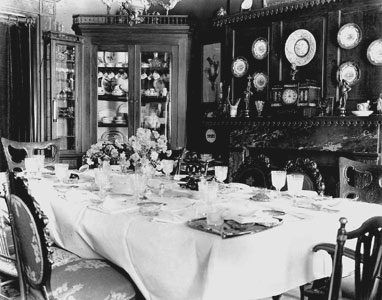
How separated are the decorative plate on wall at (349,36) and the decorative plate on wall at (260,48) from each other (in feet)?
2.77

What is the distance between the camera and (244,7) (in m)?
5.16

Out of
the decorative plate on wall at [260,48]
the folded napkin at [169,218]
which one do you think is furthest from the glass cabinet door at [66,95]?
the folded napkin at [169,218]

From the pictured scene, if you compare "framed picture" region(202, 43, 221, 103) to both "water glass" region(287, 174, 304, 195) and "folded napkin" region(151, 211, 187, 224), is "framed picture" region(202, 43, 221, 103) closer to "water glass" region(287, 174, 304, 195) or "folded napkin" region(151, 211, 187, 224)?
"water glass" region(287, 174, 304, 195)

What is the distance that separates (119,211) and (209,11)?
423 centimetres

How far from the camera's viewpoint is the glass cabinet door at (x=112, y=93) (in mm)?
5738

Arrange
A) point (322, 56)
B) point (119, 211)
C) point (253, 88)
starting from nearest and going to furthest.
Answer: point (119, 211), point (322, 56), point (253, 88)

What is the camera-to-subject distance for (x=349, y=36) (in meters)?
4.29

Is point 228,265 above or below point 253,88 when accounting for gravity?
below

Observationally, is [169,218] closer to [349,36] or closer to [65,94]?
[349,36]

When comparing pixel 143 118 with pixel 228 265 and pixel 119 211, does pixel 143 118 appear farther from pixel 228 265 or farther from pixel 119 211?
pixel 228 265

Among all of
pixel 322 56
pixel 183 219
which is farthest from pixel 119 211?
pixel 322 56

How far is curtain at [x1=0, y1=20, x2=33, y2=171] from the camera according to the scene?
214 inches

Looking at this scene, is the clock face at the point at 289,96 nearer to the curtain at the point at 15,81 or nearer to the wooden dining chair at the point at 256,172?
the wooden dining chair at the point at 256,172

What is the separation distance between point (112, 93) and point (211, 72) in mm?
1191
